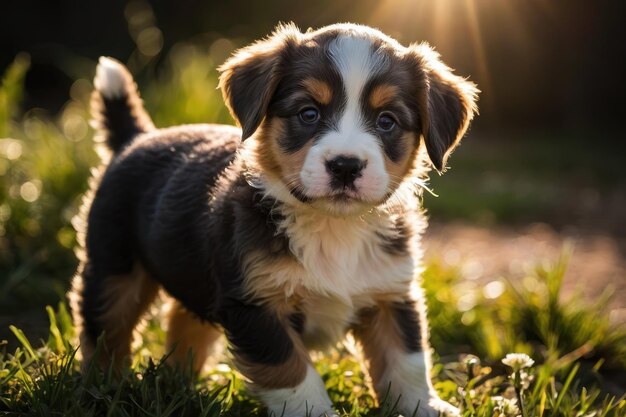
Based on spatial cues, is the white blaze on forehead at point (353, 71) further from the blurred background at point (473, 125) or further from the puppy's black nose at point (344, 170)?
the blurred background at point (473, 125)

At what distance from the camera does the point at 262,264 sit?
3.49 m

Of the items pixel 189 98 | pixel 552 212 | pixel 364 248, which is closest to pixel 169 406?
pixel 364 248

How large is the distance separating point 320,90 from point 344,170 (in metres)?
0.43

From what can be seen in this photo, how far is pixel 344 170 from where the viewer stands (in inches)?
126

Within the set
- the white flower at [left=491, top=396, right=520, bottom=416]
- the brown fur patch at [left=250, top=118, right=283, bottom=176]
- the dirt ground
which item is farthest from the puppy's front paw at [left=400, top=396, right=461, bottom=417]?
the dirt ground

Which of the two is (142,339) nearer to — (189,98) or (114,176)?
(114,176)

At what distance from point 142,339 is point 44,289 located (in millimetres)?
1116

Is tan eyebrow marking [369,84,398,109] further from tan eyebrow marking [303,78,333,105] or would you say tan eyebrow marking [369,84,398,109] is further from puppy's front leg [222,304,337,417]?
puppy's front leg [222,304,337,417]

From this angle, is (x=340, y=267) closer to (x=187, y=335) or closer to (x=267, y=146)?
(x=267, y=146)

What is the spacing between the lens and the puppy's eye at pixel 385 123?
138 inches

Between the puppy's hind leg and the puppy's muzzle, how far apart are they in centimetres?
154

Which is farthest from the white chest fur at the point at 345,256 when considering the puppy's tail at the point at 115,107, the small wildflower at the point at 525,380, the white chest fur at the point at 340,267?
the puppy's tail at the point at 115,107

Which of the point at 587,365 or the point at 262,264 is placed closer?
the point at 262,264

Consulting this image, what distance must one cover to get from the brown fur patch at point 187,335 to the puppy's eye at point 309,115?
1581 millimetres
